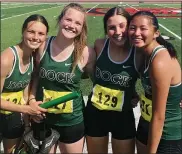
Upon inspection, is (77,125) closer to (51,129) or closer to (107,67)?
(51,129)

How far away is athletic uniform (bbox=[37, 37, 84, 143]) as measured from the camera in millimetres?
2967

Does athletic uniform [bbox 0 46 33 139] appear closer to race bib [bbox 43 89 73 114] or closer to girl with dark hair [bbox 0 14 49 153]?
girl with dark hair [bbox 0 14 49 153]

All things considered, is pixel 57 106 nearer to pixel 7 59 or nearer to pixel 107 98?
pixel 107 98

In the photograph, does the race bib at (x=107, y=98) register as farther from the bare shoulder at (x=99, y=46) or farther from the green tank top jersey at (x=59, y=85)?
the bare shoulder at (x=99, y=46)

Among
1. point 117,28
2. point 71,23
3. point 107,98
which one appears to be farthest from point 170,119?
point 71,23

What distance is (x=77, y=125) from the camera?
319cm

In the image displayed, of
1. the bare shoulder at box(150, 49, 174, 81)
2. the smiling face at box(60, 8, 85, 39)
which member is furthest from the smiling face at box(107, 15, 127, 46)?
the bare shoulder at box(150, 49, 174, 81)

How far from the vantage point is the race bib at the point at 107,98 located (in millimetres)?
3039

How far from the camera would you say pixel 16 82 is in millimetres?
2898

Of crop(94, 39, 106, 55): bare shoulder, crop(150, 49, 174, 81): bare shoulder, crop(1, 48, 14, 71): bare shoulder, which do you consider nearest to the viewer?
crop(150, 49, 174, 81): bare shoulder

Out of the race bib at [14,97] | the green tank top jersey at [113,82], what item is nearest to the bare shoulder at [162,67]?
the green tank top jersey at [113,82]

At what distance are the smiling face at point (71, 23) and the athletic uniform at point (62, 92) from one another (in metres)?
0.21

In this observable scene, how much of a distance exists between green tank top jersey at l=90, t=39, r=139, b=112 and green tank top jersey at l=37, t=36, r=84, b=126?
0.66 ft

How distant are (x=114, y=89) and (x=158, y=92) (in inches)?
26.3
